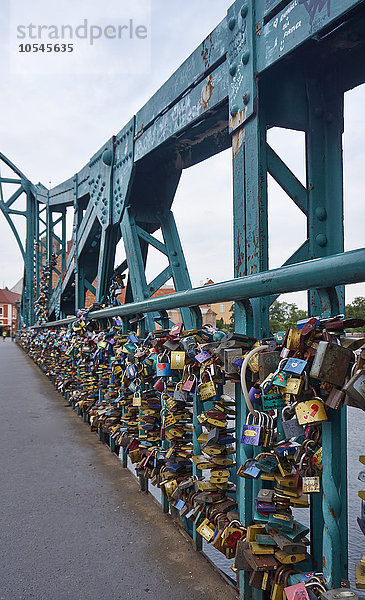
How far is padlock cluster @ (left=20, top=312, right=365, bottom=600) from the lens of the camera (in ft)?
3.65

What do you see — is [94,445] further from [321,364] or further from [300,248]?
[321,364]

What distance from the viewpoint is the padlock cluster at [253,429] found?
111 centimetres

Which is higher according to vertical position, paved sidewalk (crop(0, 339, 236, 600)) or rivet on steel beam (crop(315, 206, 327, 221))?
rivet on steel beam (crop(315, 206, 327, 221))

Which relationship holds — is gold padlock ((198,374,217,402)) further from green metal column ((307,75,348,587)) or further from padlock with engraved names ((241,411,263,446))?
green metal column ((307,75,348,587))

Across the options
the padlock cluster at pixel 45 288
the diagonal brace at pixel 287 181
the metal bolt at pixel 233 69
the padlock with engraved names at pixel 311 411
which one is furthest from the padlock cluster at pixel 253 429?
the padlock cluster at pixel 45 288

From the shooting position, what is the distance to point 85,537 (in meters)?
2.02

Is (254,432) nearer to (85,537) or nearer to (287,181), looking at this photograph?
(85,537)

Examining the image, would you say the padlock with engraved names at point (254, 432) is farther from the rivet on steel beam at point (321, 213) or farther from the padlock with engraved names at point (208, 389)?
the rivet on steel beam at point (321, 213)

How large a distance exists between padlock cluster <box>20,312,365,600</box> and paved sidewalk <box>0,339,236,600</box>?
0.53ft

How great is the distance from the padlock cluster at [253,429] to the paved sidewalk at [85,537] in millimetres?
161

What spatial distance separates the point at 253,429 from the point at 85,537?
1.14m

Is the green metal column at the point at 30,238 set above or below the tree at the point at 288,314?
above

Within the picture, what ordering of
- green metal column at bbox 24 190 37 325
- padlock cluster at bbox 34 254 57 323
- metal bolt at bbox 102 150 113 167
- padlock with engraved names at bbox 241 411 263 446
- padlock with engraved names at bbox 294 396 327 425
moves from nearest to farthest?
padlock with engraved names at bbox 294 396 327 425 < padlock with engraved names at bbox 241 411 263 446 < metal bolt at bbox 102 150 113 167 < padlock cluster at bbox 34 254 57 323 < green metal column at bbox 24 190 37 325

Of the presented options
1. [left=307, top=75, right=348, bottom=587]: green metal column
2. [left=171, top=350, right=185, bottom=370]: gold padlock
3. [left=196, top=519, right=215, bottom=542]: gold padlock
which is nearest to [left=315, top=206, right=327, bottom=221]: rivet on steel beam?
[left=307, top=75, right=348, bottom=587]: green metal column
